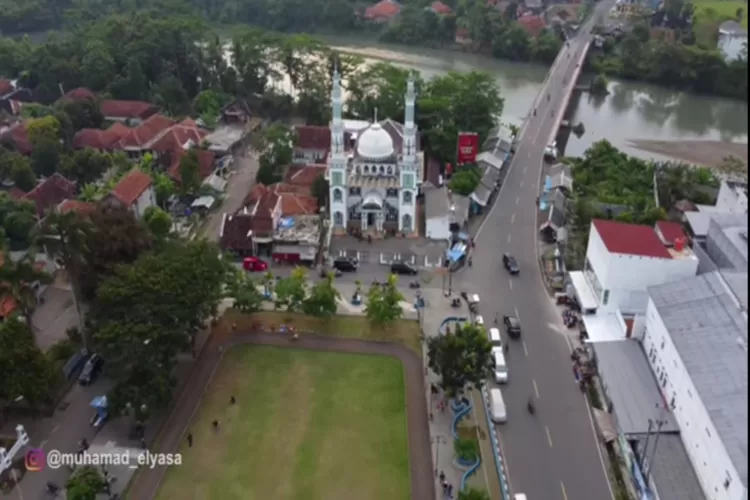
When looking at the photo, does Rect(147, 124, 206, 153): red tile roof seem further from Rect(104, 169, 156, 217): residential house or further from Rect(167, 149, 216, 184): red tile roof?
Rect(104, 169, 156, 217): residential house

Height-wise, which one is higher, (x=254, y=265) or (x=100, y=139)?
(x=100, y=139)

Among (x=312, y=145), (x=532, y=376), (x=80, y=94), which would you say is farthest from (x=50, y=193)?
(x=532, y=376)

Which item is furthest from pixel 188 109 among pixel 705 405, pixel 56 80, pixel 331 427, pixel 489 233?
pixel 705 405

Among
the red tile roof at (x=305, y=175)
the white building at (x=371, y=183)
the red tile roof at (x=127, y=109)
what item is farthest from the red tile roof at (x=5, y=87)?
the white building at (x=371, y=183)

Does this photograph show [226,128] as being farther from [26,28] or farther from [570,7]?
[570,7]

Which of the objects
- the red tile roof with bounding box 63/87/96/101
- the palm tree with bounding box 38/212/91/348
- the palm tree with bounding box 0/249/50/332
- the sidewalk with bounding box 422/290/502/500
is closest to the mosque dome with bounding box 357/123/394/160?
the sidewalk with bounding box 422/290/502/500

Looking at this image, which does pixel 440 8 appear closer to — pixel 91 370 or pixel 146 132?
pixel 146 132

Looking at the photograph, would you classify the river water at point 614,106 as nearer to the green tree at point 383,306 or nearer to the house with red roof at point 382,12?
the house with red roof at point 382,12

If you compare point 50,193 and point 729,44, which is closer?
point 50,193
